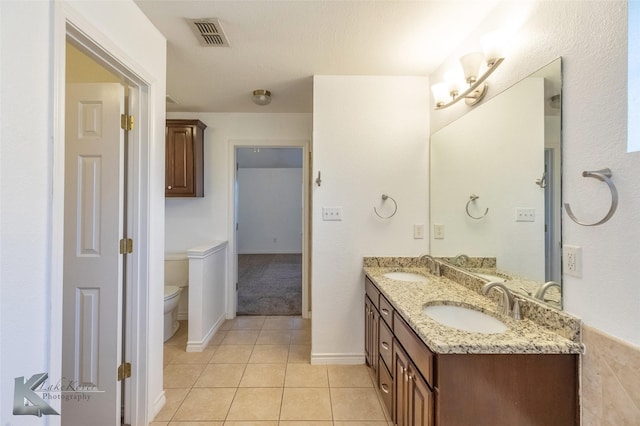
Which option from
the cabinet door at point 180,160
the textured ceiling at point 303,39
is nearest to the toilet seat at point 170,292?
the cabinet door at point 180,160

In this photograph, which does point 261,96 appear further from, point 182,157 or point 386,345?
point 386,345

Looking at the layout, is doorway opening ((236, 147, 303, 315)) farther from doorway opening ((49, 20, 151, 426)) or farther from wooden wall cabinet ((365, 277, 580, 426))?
wooden wall cabinet ((365, 277, 580, 426))

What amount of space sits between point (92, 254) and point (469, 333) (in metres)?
1.93

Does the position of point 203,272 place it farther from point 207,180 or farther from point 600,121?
point 600,121

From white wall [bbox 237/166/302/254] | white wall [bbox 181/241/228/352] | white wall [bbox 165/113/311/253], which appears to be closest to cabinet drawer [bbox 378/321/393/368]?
white wall [bbox 181/241/228/352]

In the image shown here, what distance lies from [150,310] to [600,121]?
2.26 m

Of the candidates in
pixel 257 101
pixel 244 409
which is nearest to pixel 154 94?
pixel 257 101

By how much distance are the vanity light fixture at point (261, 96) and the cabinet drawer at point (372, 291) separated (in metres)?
1.88

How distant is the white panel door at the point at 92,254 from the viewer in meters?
1.54

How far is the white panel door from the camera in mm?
1538

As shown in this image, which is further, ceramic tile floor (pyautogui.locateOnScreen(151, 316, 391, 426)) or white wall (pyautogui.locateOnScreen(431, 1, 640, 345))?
ceramic tile floor (pyautogui.locateOnScreen(151, 316, 391, 426))

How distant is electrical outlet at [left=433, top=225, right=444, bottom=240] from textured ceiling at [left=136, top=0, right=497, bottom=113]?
124 cm

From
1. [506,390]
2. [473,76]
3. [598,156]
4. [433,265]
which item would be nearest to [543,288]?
[506,390]

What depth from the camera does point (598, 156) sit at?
95 centimetres
